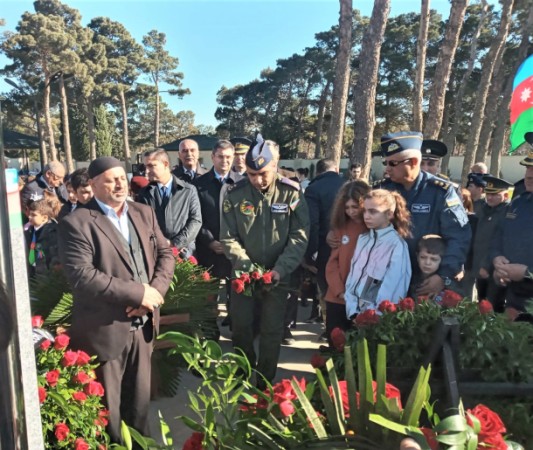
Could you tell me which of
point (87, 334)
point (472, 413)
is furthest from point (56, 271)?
point (472, 413)

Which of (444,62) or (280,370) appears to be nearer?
(280,370)

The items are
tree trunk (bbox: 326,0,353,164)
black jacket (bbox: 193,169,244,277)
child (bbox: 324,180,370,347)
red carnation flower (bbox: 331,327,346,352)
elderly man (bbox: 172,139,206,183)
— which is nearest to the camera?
red carnation flower (bbox: 331,327,346,352)

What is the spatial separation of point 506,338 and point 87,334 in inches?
76.2

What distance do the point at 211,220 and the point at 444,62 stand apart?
33.1 ft

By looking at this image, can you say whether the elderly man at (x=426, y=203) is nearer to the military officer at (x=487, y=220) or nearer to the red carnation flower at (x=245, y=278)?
the red carnation flower at (x=245, y=278)

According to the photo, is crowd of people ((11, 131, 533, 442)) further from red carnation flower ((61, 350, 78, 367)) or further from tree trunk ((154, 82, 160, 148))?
tree trunk ((154, 82, 160, 148))

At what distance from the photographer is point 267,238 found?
11.9 ft

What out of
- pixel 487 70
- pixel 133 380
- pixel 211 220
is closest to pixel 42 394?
pixel 133 380

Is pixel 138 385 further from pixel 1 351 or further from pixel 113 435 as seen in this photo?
pixel 1 351

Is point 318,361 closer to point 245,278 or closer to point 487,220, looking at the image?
point 245,278

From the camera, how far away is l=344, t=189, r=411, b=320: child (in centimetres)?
307

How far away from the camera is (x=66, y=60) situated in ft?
107

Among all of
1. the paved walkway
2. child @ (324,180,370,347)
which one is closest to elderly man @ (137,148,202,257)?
the paved walkway

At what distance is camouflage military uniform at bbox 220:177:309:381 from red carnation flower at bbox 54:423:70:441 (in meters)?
1.70
